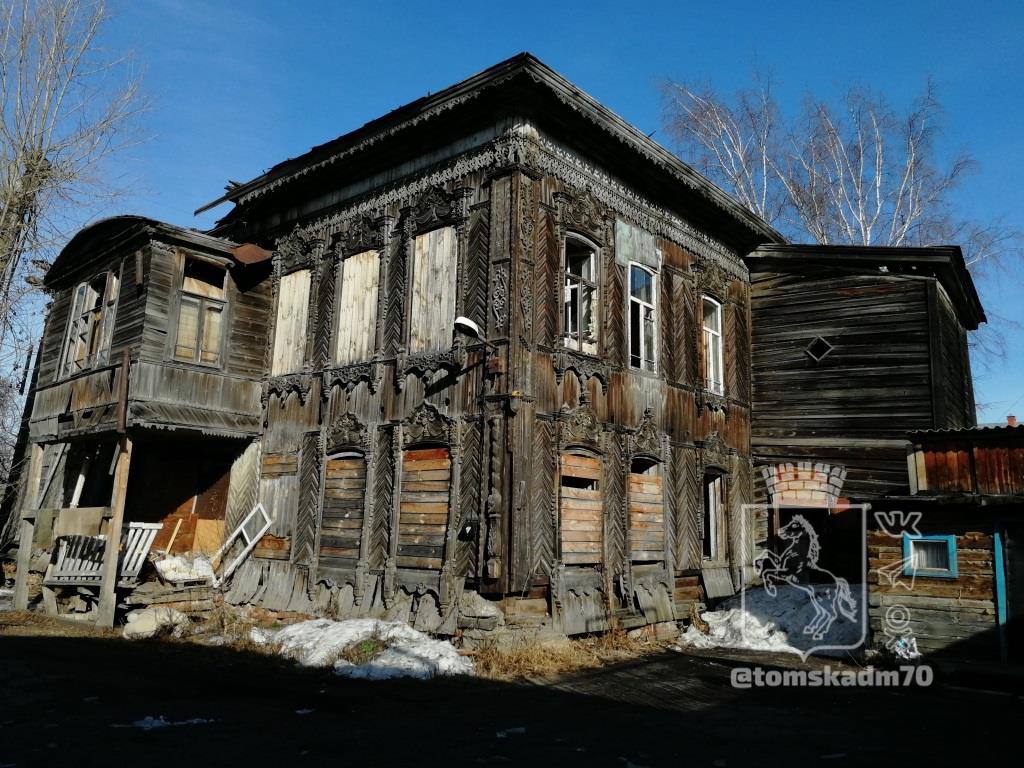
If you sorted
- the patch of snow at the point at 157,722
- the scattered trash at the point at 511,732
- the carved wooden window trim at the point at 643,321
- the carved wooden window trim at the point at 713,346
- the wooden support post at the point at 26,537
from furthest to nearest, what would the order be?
the carved wooden window trim at the point at 713,346 → the wooden support post at the point at 26,537 → the carved wooden window trim at the point at 643,321 → the scattered trash at the point at 511,732 → the patch of snow at the point at 157,722

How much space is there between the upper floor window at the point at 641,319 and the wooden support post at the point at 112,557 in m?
9.00

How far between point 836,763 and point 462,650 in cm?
527

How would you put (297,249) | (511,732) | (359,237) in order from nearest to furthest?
(511,732) → (359,237) → (297,249)

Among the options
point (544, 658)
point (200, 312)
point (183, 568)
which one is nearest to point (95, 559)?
point (183, 568)

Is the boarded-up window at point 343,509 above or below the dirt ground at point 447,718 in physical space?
above

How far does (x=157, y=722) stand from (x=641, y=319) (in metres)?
10.1

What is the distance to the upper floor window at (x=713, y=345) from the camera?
16141 millimetres

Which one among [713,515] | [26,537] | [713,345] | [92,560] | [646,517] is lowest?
[92,560]

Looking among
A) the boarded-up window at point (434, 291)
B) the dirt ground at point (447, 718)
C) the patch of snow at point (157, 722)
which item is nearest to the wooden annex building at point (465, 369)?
the boarded-up window at point (434, 291)

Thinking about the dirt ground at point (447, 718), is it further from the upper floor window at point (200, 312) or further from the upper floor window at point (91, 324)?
the upper floor window at point (91, 324)

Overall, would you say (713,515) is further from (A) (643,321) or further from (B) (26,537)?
(B) (26,537)

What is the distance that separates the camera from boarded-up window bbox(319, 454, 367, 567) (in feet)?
41.7

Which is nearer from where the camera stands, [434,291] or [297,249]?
[434,291]

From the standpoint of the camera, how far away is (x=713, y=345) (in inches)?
650
